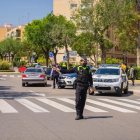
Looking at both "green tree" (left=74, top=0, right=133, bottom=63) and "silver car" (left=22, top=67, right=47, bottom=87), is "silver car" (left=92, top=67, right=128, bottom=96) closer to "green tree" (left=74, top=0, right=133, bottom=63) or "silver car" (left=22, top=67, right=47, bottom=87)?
"silver car" (left=22, top=67, right=47, bottom=87)

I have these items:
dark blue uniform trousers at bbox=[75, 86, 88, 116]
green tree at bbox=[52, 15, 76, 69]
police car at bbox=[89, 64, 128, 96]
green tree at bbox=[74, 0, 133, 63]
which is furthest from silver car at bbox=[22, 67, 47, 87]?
green tree at bbox=[52, 15, 76, 69]

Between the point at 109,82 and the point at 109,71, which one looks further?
the point at 109,71

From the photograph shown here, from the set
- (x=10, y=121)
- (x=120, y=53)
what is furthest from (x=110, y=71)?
(x=120, y=53)

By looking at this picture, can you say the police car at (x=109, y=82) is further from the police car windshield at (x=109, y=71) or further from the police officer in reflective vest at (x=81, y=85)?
the police officer in reflective vest at (x=81, y=85)

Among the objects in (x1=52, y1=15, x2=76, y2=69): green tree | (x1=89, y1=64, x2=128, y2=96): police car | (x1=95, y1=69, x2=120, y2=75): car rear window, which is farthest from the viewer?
(x1=52, y1=15, x2=76, y2=69): green tree

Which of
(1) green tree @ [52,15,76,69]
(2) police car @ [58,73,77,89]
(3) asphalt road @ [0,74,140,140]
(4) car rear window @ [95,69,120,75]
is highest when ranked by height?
(1) green tree @ [52,15,76,69]

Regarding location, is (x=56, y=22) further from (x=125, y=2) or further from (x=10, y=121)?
(x=10, y=121)

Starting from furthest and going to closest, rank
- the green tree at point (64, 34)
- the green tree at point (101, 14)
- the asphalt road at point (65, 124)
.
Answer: the green tree at point (64, 34) < the green tree at point (101, 14) < the asphalt road at point (65, 124)

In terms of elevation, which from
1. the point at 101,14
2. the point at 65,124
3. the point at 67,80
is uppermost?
the point at 101,14

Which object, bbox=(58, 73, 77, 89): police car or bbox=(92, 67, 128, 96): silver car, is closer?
bbox=(92, 67, 128, 96): silver car

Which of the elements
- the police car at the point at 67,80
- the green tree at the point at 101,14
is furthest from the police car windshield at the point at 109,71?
the green tree at the point at 101,14

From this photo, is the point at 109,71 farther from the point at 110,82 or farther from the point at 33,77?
the point at 33,77

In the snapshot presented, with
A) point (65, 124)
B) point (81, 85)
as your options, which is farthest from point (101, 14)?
point (65, 124)

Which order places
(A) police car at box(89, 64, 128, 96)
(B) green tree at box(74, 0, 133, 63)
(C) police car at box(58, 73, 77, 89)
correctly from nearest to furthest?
(A) police car at box(89, 64, 128, 96) < (C) police car at box(58, 73, 77, 89) < (B) green tree at box(74, 0, 133, 63)
